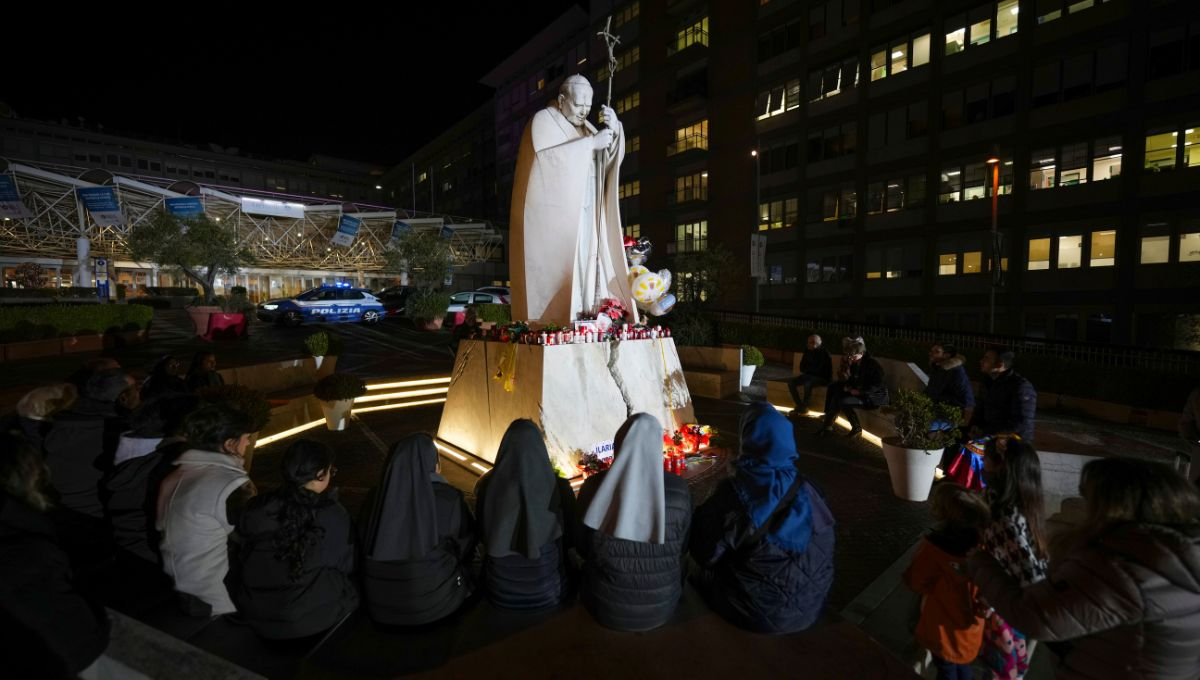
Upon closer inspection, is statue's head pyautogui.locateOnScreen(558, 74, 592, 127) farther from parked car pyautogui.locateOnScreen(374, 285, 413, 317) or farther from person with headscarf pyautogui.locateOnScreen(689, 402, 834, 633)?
parked car pyautogui.locateOnScreen(374, 285, 413, 317)

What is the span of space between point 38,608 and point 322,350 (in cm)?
898

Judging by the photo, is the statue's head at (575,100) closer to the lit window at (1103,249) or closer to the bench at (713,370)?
the bench at (713,370)

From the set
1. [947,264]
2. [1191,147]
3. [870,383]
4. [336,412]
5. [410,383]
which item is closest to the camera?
[870,383]

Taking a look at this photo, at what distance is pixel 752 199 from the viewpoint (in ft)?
92.3

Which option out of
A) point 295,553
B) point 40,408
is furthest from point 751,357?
point 40,408

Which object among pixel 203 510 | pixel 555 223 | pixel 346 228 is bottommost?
pixel 203 510

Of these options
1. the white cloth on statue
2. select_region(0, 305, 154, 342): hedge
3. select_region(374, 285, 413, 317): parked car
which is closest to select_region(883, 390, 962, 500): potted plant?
the white cloth on statue

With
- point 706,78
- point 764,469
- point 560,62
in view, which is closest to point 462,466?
point 764,469

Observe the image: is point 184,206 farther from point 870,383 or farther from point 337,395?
point 870,383

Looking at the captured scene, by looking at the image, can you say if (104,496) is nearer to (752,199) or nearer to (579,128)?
(579,128)

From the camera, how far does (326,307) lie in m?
23.8

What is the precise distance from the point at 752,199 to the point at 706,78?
26.4ft

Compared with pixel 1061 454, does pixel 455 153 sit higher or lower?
higher

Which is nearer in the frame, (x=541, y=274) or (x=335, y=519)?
(x=335, y=519)
